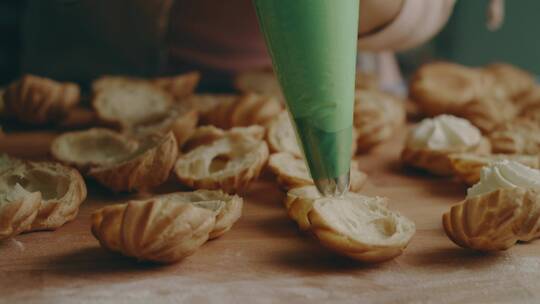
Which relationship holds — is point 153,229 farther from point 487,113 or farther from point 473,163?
point 487,113

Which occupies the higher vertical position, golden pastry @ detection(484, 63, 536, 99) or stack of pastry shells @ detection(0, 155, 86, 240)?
stack of pastry shells @ detection(0, 155, 86, 240)

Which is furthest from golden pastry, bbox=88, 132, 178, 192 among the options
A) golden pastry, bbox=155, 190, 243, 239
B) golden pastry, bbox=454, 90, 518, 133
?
golden pastry, bbox=454, 90, 518, 133

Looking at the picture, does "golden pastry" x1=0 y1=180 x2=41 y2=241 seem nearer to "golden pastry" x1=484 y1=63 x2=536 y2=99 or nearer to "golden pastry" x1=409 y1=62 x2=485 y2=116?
"golden pastry" x1=409 y1=62 x2=485 y2=116

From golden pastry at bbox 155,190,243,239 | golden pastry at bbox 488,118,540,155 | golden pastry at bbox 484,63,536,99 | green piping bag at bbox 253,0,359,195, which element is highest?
green piping bag at bbox 253,0,359,195

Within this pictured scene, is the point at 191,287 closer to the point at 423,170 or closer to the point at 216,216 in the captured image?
the point at 216,216

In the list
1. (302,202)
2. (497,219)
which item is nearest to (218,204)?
(302,202)
